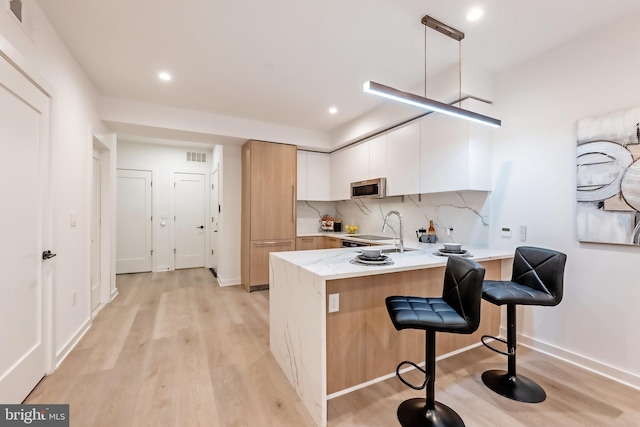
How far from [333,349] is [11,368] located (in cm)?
203

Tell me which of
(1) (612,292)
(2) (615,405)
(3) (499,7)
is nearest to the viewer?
(2) (615,405)

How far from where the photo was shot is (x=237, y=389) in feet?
6.59

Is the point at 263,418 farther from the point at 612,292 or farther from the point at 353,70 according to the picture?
the point at 353,70

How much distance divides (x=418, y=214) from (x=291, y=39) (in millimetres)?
2696

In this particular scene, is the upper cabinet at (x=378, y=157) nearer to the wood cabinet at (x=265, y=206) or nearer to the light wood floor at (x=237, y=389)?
the wood cabinet at (x=265, y=206)

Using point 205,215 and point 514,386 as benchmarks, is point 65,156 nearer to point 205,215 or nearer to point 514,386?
point 205,215

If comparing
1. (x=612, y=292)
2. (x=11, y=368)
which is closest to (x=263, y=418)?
(x=11, y=368)

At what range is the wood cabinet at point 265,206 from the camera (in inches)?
174

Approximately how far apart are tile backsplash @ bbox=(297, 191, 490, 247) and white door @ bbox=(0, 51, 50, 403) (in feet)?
12.5

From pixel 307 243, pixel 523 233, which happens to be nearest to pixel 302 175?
pixel 307 243

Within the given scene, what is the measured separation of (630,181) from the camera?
2.02 metres

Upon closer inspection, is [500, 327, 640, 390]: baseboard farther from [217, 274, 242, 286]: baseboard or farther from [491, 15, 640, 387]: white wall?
[217, 274, 242, 286]: baseboard

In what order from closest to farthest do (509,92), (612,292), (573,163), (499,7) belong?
(499,7), (612,292), (573,163), (509,92)

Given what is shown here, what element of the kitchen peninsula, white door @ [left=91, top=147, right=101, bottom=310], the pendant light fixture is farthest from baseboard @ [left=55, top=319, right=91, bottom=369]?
the pendant light fixture
